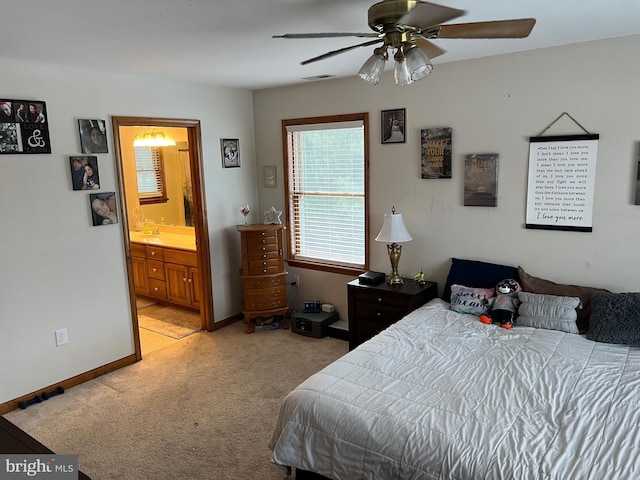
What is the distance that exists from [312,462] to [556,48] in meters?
3.11

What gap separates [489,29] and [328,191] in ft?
9.16

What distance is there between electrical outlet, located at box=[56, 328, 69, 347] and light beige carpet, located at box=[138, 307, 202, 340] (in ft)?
3.89

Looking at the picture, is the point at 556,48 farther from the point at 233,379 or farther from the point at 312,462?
the point at 233,379

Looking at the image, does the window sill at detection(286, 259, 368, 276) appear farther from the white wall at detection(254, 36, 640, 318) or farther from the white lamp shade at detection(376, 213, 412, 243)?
the white lamp shade at detection(376, 213, 412, 243)

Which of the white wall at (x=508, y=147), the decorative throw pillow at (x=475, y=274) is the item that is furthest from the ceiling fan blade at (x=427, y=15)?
the decorative throw pillow at (x=475, y=274)

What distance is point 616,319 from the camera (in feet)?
9.19

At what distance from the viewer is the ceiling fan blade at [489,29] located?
1.87m

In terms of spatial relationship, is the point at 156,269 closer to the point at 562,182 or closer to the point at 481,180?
the point at 481,180

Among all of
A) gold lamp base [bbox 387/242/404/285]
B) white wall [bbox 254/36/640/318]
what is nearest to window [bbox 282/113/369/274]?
white wall [bbox 254/36/640/318]

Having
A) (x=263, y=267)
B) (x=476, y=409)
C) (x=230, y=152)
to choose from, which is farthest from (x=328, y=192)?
(x=476, y=409)

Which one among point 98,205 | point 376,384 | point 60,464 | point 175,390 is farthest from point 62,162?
point 376,384

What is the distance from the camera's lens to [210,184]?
4.64 meters

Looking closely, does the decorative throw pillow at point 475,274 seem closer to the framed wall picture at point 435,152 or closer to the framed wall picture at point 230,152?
the framed wall picture at point 435,152

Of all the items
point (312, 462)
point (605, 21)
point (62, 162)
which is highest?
point (605, 21)
